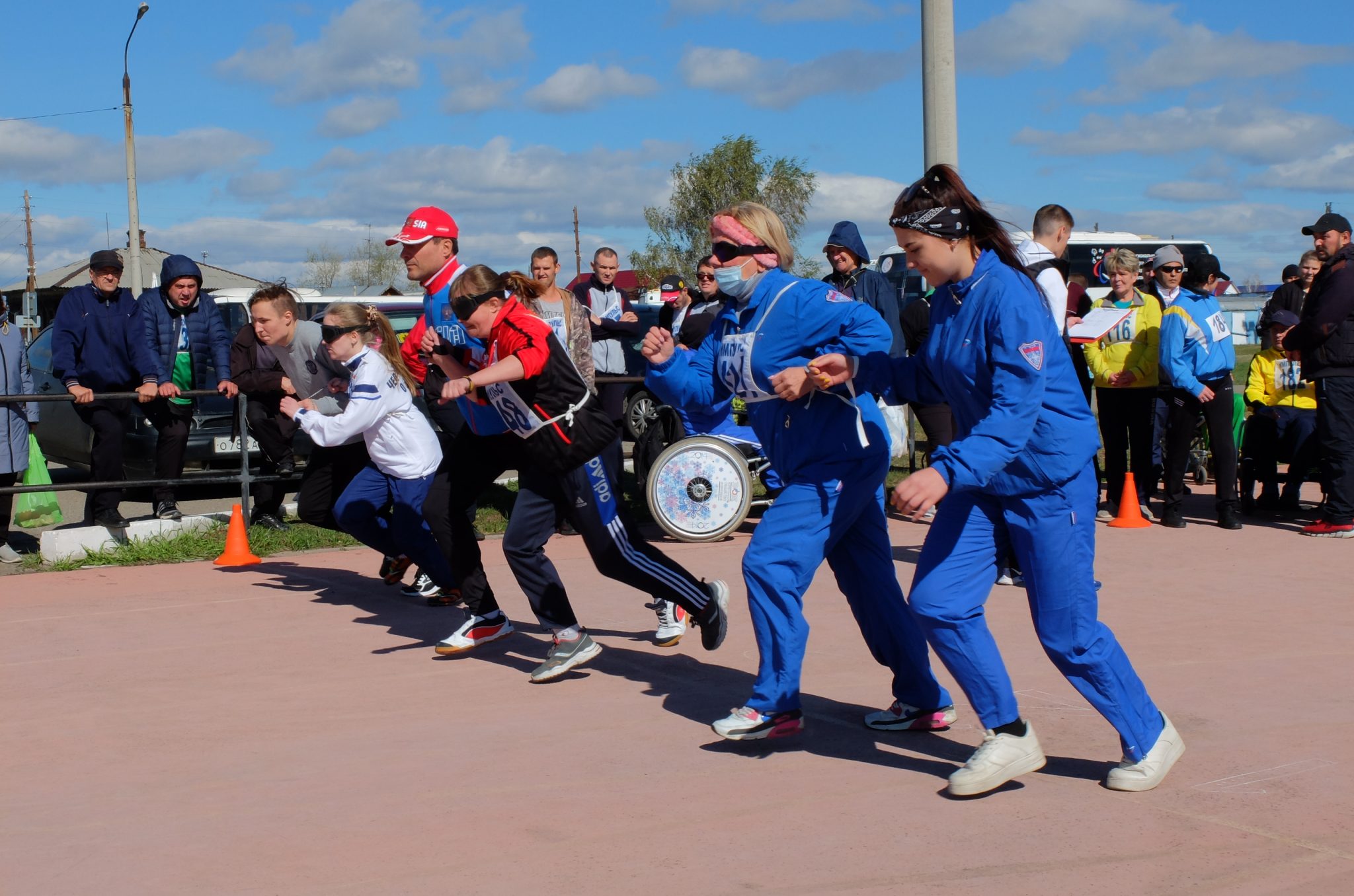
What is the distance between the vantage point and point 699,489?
966cm

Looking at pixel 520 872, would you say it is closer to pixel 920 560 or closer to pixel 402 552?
pixel 920 560

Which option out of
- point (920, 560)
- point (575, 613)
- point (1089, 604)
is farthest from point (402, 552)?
point (1089, 604)

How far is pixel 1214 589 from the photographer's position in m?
7.86

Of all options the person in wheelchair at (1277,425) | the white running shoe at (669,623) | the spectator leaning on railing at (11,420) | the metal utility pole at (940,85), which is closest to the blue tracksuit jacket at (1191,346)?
the person in wheelchair at (1277,425)

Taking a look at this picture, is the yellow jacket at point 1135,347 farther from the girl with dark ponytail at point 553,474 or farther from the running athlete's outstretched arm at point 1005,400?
the running athlete's outstretched arm at point 1005,400

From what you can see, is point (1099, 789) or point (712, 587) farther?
point (712, 587)

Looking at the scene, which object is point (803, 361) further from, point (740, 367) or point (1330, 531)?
point (1330, 531)

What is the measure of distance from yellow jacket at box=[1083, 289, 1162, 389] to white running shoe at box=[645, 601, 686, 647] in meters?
4.67

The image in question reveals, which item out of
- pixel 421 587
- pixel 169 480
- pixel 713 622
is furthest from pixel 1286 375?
pixel 169 480

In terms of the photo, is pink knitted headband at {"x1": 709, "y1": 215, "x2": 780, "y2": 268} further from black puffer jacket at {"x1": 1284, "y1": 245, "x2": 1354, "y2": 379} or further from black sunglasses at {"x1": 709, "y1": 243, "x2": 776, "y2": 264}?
black puffer jacket at {"x1": 1284, "y1": 245, "x2": 1354, "y2": 379}

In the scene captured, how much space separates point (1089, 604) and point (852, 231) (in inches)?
199

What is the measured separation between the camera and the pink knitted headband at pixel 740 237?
4934 millimetres

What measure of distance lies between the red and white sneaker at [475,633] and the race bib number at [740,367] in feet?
7.47

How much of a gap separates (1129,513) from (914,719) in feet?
18.9
